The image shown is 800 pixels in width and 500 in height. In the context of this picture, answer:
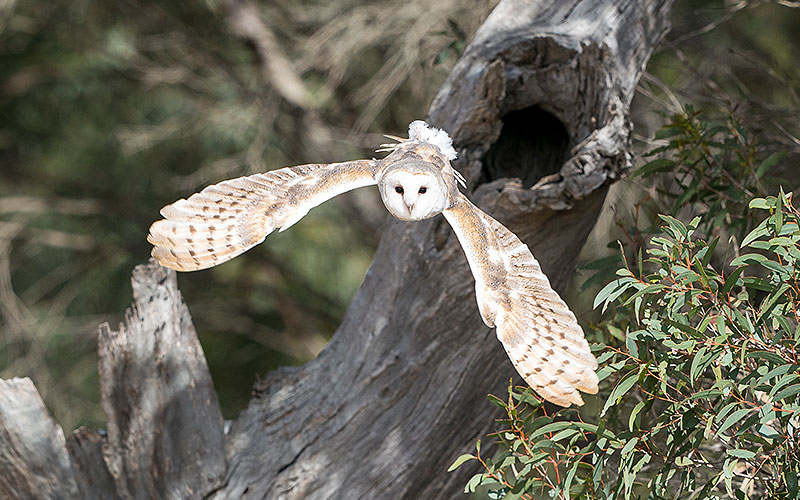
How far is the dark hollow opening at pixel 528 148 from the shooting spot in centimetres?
160

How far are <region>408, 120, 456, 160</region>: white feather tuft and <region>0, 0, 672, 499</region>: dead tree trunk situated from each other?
310 millimetres

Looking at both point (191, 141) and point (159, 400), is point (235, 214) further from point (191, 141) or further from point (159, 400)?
point (191, 141)

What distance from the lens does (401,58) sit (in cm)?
279

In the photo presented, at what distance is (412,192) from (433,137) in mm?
190

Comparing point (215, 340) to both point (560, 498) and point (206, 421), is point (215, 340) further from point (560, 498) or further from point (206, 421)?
point (560, 498)

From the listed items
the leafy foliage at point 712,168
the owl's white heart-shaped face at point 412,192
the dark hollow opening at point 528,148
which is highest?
the owl's white heart-shaped face at point 412,192

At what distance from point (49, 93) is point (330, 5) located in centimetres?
200

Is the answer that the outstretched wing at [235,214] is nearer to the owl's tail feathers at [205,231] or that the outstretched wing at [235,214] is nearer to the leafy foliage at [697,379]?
the owl's tail feathers at [205,231]

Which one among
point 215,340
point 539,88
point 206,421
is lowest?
point 215,340

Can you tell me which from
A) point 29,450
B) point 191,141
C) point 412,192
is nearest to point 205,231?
point 412,192

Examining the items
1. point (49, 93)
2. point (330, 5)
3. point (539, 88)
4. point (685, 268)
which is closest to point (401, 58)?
point (330, 5)

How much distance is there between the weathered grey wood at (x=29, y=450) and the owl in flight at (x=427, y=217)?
77cm

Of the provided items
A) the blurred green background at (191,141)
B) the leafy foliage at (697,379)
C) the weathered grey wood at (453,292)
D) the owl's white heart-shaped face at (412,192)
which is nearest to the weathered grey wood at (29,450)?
the weathered grey wood at (453,292)

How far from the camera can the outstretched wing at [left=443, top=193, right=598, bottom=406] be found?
108cm
